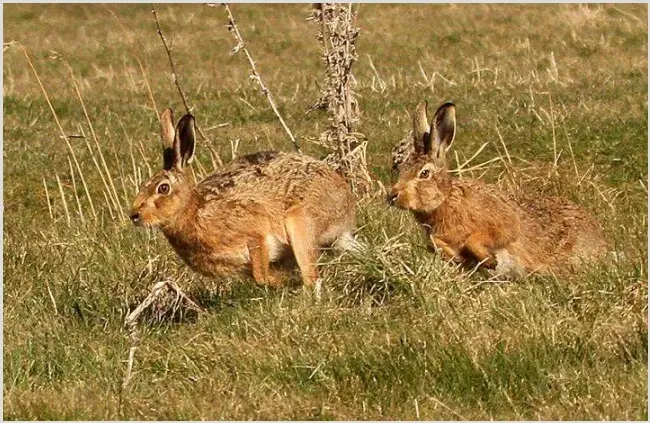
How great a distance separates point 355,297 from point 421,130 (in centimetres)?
120

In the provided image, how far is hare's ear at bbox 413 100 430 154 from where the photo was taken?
7.96 m

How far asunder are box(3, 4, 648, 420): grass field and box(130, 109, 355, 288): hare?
180 mm

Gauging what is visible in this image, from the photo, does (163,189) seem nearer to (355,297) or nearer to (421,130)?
(355,297)

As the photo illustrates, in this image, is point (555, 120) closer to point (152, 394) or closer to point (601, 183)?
point (601, 183)

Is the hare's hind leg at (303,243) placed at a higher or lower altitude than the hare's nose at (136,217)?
lower

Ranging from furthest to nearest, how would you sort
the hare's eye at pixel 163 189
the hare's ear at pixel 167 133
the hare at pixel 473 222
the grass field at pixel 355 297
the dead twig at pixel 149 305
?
the hare's ear at pixel 167 133, the hare at pixel 473 222, the hare's eye at pixel 163 189, the dead twig at pixel 149 305, the grass field at pixel 355 297

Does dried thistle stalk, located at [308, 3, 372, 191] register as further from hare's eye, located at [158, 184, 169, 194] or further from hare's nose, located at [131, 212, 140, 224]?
hare's nose, located at [131, 212, 140, 224]

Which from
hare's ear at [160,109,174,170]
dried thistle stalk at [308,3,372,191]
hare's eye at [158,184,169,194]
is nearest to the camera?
hare's eye at [158,184,169,194]

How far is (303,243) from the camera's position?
300 inches

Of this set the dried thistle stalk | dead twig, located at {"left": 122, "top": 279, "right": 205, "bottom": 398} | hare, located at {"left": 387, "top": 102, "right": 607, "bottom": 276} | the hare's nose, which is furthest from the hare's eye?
the dried thistle stalk

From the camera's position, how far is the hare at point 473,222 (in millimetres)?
7742

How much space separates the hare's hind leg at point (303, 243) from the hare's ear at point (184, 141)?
668 millimetres

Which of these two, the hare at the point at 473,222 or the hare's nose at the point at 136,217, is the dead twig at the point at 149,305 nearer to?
the hare's nose at the point at 136,217

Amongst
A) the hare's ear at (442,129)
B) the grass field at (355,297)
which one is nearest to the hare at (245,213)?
the grass field at (355,297)
